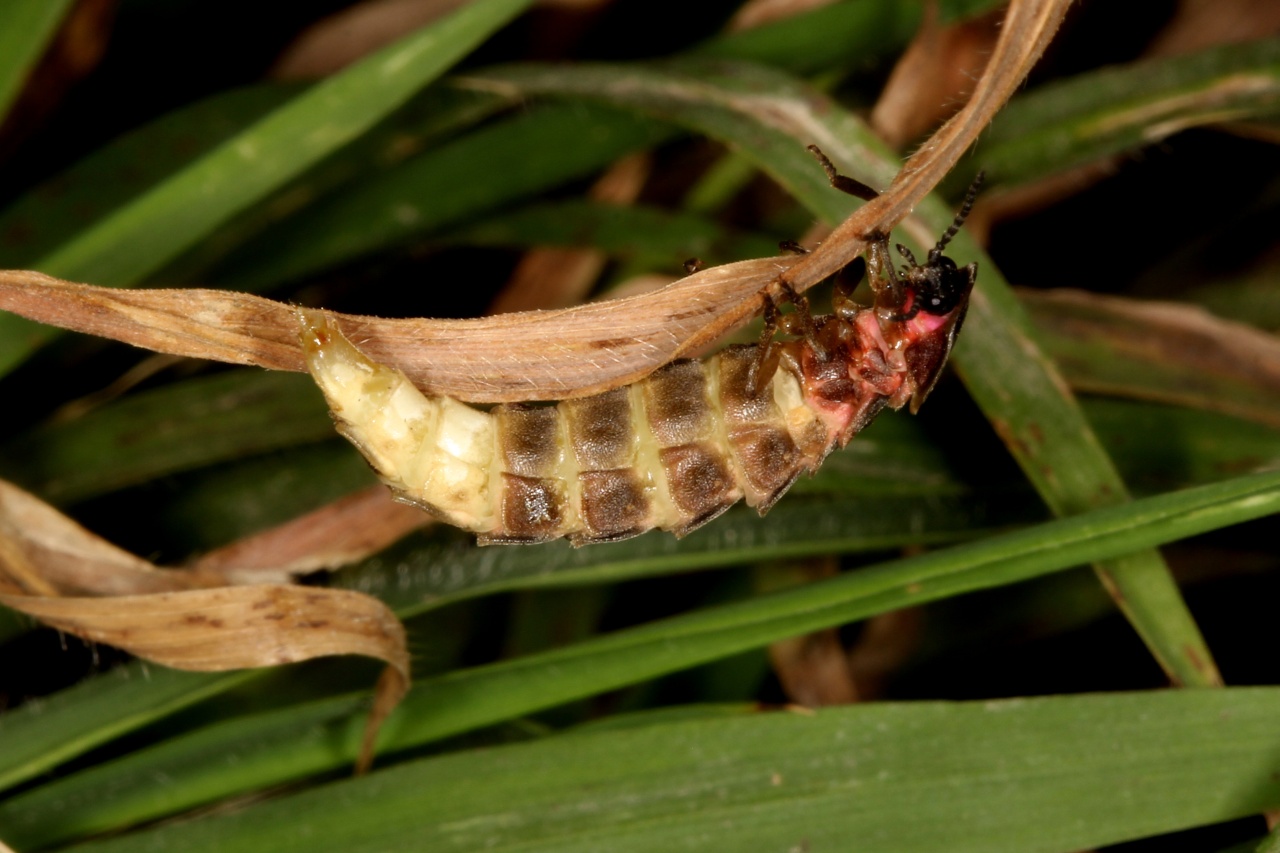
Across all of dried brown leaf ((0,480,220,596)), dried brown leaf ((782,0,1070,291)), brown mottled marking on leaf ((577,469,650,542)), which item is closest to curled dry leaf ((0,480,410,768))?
dried brown leaf ((0,480,220,596))

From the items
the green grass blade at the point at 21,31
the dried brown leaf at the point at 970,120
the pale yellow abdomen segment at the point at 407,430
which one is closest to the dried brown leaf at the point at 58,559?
the pale yellow abdomen segment at the point at 407,430

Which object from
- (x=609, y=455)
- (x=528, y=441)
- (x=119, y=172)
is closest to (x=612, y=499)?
(x=609, y=455)

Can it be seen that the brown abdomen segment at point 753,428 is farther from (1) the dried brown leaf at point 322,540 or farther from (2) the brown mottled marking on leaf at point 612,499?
(1) the dried brown leaf at point 322,540

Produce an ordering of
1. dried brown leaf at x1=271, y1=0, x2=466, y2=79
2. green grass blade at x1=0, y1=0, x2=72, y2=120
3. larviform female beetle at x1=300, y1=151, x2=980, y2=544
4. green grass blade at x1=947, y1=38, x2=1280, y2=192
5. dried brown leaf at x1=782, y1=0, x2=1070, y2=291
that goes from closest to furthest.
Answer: dried brown leaf at x1=782, y1=0, x2=1070, y2=291 → larviform female beetle at x1=300, y1=151, x2=980, y2=544 → green grass blade at x1=0, y1=0, x2=72, y2=120 → green grass blade at x1=947, y1=38, x2=1280, y2=192 → dried brown leaf at x1=271, y1=0, x2=466, y2=79

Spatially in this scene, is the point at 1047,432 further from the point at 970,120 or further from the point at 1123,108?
the point at 1123,108

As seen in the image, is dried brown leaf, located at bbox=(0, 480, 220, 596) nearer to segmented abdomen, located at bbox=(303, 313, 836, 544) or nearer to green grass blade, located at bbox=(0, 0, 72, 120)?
segmented abdomen, located at bbox=(303, 313, 836, 544)
